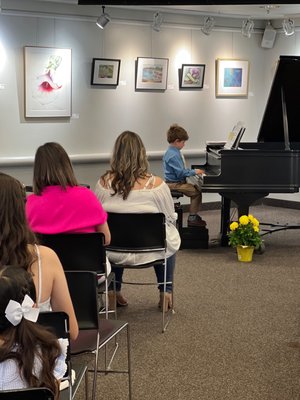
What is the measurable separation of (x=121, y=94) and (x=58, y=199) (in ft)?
16.8

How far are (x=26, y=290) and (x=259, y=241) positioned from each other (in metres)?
5.03

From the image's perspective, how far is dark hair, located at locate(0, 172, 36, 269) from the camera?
231 centimetres

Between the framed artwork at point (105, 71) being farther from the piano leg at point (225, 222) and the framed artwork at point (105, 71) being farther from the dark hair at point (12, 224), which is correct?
the dark hair at point (12, 224)

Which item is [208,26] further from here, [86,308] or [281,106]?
[86,308]

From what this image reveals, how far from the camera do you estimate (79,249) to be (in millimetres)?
4094

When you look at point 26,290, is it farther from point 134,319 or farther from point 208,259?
point 208,259

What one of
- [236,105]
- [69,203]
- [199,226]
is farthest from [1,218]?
[236,105]

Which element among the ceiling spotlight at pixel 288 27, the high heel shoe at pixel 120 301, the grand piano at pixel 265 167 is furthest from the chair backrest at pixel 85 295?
the ceiling spotlight at pixel 288 27

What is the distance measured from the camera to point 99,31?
8711 mm

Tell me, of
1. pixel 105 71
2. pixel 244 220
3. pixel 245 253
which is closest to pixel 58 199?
pixel 244 220

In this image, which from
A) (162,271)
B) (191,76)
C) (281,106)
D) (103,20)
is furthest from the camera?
(191,76)

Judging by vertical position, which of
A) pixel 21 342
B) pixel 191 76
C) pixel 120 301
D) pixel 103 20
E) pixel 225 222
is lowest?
pixel 120 301

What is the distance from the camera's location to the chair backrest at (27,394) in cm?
194

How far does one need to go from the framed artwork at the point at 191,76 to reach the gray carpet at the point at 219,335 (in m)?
3.21
